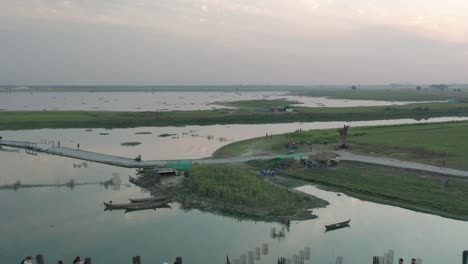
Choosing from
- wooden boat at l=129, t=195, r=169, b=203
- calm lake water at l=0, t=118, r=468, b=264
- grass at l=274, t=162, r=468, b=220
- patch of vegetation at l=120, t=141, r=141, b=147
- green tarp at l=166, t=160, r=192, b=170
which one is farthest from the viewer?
patch of vegetation at l=120, t=141, r=141, b=147

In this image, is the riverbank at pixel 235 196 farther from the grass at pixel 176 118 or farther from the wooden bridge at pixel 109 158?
the grass at pixel 176 118

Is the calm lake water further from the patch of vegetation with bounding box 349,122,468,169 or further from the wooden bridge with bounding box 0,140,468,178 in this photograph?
the patch of vegetation with bounding box 349,122,468,169

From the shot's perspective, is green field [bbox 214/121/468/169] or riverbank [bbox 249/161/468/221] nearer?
riverbank [bbox 249/161/468/221]

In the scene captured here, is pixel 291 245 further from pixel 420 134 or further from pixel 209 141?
pixel 420 134

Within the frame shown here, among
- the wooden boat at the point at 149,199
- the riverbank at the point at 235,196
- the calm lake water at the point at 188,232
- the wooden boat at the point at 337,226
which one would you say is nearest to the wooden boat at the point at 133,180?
the riverbank at the point at 235,196

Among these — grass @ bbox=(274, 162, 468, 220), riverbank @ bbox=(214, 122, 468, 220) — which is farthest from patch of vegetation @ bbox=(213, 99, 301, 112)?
grass @ bbox=(274, 162, 468, 220)

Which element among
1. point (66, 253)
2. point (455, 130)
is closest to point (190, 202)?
point (66, 253)

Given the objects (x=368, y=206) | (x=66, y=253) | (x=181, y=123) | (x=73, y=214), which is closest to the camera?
(x=66, y=253)
